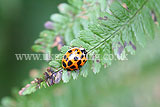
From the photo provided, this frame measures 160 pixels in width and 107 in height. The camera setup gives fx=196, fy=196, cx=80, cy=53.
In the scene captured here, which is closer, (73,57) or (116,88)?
(73,57)

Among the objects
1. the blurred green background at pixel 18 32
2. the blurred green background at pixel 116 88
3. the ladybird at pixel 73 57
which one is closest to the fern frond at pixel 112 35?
the ladybird at pixel 73 57

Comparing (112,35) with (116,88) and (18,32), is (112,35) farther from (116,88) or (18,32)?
(18,32)

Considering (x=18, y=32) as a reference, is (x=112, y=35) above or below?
below

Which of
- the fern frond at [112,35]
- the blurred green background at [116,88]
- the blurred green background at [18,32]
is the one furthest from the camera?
the blurred green background at [18,32]

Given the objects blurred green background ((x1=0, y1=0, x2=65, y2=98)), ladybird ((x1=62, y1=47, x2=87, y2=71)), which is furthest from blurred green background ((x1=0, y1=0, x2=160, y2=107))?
ladybird ((x1=62, y1=47, x2=87, y2=71))

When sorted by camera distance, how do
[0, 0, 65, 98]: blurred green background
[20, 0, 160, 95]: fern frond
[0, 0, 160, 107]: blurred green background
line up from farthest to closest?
1. [0, 0, 65, 98]: blurred green background
2. [0, 0, 160, 107]: blurred green background
3. [20, 0, 160, 95]: fern frond

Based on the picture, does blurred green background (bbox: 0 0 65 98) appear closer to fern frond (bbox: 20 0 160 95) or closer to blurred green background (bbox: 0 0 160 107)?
blurred green background (bbox: 0 0 160 107)

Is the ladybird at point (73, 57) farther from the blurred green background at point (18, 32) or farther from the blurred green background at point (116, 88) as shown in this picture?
the blurred green background at point (18, 32)

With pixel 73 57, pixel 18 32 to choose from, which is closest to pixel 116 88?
pixel 73 57
